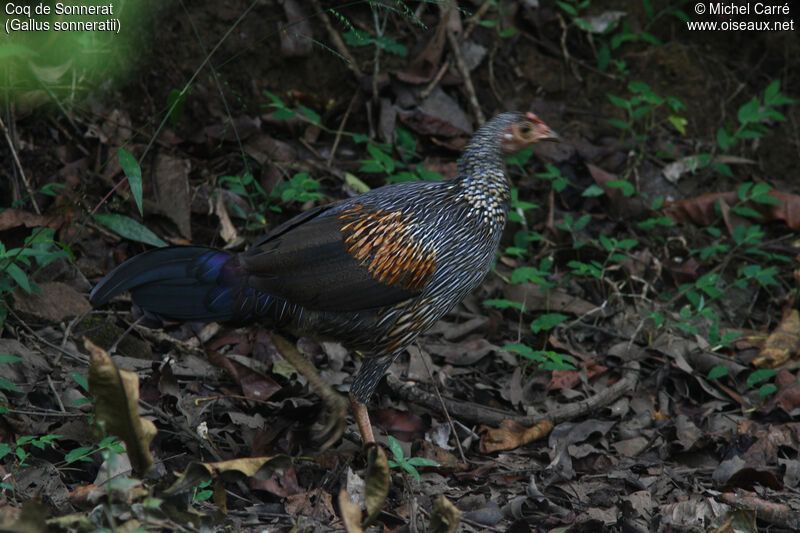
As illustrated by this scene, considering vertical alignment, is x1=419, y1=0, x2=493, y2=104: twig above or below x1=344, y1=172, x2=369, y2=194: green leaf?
above

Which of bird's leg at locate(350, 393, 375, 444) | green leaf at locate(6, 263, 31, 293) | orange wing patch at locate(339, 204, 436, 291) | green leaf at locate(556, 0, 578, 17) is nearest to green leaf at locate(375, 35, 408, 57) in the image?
green leaf at locate(556, 0, 578, 17)

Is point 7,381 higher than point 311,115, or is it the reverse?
point 311,115

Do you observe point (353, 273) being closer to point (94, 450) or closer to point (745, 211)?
point (94, 450)

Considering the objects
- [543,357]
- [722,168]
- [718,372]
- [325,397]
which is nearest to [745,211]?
[722,168]

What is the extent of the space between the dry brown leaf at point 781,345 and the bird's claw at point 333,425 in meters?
2.66

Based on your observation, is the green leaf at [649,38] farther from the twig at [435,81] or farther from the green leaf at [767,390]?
the green leaf at [767,390]

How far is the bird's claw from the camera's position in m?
3.94

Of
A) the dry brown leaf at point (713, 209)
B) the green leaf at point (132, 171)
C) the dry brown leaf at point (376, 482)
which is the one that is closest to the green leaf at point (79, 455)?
the green leaf at point (132, 171)

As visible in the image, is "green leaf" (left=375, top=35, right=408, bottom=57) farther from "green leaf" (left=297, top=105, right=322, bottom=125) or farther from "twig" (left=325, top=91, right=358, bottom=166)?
"green leaf" (left=297, top=105, right=322, bottom=125)

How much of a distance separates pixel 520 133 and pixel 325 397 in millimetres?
1735

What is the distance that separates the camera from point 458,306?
5.42m

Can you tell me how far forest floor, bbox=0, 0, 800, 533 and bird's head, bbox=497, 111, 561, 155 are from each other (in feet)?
2.89

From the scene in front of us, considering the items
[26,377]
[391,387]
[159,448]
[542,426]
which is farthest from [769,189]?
[26,377]

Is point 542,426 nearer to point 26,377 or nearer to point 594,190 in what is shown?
point 594,190
